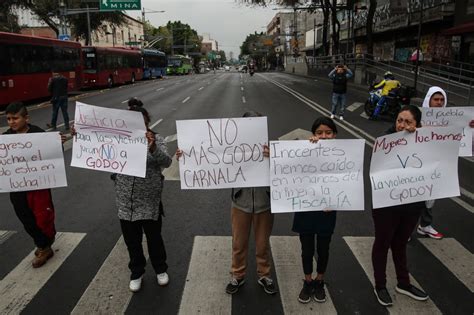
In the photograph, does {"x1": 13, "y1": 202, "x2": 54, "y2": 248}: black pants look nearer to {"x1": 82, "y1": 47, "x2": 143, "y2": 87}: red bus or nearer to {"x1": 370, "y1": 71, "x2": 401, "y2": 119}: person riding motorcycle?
{"x1": 370, "y1": 71, "x2": 401, "y2": 119}: person riding motorcycle

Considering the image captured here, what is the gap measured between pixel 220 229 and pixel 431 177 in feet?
8.55

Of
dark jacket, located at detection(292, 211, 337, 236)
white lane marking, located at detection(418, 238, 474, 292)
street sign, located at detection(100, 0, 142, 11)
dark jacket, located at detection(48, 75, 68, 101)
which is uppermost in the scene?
street sign, located at detection(100, 0, 142, 11)

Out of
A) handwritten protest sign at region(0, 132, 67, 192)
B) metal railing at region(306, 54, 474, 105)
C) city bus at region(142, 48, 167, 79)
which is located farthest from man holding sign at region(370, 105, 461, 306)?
city bus at region(142, 48, 167, 79)

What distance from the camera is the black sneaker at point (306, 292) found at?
3.77 metres

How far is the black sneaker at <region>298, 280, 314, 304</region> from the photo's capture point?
12.4ft

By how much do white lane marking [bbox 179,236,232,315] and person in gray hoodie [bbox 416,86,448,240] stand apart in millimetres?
2295

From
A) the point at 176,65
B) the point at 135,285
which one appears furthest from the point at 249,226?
the point at 176,65

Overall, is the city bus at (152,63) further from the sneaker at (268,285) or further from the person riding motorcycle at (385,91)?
the sneaker at (268,285)

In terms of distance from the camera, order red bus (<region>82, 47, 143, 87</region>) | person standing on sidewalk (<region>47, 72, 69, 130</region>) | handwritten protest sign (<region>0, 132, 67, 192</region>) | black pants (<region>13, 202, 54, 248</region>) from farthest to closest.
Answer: red bus (<region>82, 47, 143, 87</region>), person standing on sidewalk (<region>47, 72, 69, 130</region>), black pants (<region>13, 202, 54, 248</region>), handwritten protest sign (<region>0, 132, 67, 192</region>)

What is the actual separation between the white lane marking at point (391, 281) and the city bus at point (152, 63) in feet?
136

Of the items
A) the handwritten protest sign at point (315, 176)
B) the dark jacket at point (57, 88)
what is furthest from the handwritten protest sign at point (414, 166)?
the dark jacket at point (57, 88)

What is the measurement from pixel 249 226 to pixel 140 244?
3.35ft

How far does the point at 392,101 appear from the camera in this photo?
13.9 meters

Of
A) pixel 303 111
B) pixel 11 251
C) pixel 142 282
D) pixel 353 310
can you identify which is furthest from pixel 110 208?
pixel 303 111
